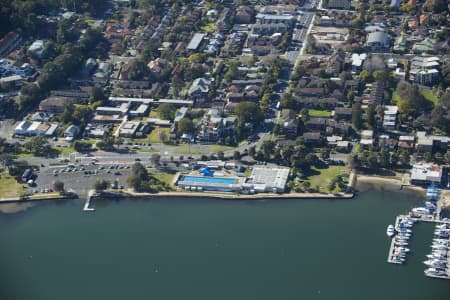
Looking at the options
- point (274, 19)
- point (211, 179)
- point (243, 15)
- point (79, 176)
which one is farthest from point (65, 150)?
point (274, 19)

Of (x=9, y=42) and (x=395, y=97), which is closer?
(x=395, y=97)

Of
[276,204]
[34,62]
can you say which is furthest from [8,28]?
[276,204]

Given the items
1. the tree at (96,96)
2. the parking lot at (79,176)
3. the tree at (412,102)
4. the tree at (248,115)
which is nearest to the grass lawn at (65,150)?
the parking lot at (79,176)

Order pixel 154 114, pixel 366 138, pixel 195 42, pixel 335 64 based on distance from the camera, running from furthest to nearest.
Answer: pixel 195 42, pixel 335 64, pixel 154 114, pixel 366 138

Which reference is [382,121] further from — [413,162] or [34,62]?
→ [34,62]

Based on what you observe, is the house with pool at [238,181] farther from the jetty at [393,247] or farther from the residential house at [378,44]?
the residential house at [378,44]

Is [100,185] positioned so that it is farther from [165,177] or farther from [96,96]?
[96,96]
